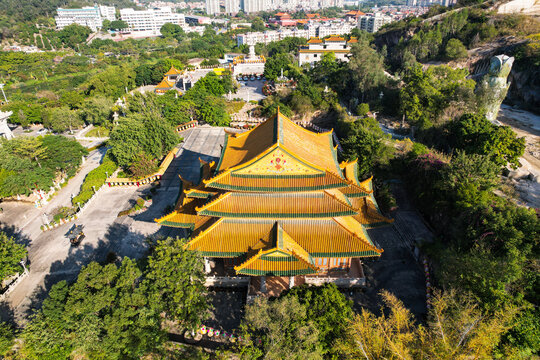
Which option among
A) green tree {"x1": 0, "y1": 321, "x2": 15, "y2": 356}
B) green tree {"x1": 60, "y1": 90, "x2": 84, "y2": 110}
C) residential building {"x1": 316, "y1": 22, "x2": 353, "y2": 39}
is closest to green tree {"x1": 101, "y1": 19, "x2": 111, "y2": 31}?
residential building {"x1": 316, "y1": 22, "x2": 353, "y2": 39}

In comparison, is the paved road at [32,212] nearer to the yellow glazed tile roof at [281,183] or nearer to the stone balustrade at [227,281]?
the stone balustrade at [227,281]

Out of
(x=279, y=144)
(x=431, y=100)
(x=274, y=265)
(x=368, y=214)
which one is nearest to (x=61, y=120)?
(x=279, y=144)

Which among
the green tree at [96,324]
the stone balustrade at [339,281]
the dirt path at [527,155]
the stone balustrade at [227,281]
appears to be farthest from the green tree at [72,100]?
the dirt path at [527,155]

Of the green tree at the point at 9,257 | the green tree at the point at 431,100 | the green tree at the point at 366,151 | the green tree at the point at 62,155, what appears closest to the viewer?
the green tree at the point at 9,257

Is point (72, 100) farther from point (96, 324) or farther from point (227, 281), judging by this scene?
point (96, 324)

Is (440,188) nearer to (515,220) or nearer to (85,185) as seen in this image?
(515,220)

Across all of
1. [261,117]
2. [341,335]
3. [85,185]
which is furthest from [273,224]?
[261,117]
